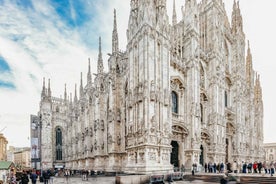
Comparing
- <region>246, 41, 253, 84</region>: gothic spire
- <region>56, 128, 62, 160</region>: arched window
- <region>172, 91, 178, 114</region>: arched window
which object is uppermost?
<region>246, 41, 253, 84</region>: gothic spire

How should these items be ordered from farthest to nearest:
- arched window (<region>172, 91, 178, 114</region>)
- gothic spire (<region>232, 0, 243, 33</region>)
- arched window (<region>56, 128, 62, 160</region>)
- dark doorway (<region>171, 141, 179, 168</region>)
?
arched window (<region>56, 128, 62, 160</region>) → gothic spire (<region>232, 0, 243, 33</region>) → arched window (<region>172, 91, 178, 114</region>) → dark doorway (<region>171, 141, 179, 168</region>)

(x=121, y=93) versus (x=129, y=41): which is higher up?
(x=129, y=41)

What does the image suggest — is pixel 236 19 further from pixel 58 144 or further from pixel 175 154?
pixel 58 144

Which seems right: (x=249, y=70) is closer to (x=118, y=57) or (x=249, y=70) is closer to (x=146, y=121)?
(x=118, y=57)

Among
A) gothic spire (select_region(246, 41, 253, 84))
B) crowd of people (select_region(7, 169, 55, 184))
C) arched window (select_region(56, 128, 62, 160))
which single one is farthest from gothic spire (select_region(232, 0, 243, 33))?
arched window (select_region(56, 128, 62, 160))

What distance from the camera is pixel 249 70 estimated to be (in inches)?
2165

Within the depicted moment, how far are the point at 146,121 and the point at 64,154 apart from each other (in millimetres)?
45870

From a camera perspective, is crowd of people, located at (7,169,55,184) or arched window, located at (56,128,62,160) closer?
crowd of people, located at (7,169,55,184)

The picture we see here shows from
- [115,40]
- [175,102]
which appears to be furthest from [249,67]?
[115,40]

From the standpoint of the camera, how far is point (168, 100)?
25.4m

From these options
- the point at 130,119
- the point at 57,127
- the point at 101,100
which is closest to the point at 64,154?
the point at 57,127

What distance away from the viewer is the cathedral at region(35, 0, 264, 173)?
24.2 m

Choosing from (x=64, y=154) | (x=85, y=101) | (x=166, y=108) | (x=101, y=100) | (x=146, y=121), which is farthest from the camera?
(x=64, y=154)

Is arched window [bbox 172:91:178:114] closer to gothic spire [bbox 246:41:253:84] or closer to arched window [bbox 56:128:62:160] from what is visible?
gothic spire [bbox 246:41:253:84]
